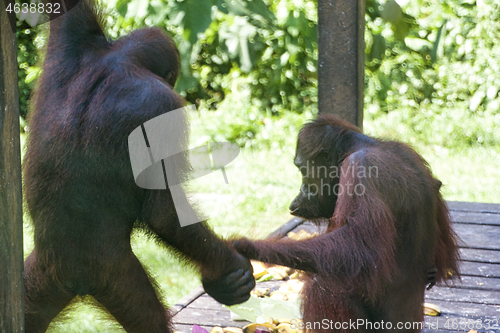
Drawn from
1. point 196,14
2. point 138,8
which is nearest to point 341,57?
point 196,14

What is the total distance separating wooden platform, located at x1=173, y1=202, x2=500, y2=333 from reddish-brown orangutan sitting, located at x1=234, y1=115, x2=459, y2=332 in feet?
0.97

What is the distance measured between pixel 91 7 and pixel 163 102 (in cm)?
53

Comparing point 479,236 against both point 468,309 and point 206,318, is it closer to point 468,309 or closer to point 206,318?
point 468,309

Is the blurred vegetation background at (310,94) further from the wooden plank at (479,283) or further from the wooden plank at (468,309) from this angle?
the wooden plank at (468,309)

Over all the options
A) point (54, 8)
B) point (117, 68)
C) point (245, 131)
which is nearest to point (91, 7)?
point (54, 8)

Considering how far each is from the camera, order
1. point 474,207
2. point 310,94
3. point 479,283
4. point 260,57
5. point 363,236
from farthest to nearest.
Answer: point 310,94
point 260,57
point 474,207
point 479,283
point 363,236

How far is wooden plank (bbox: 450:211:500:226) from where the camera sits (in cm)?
418

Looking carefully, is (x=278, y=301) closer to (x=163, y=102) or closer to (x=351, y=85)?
(x=351, y=85)

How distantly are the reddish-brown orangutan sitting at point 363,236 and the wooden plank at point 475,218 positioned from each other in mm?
1662

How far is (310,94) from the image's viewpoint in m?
7.99

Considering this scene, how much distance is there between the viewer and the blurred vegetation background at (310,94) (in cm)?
559

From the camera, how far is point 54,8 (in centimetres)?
207

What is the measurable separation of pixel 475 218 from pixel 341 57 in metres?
1.95

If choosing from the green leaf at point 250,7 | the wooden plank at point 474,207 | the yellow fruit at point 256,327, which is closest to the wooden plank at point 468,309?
the yellow fruit at point 256,327
